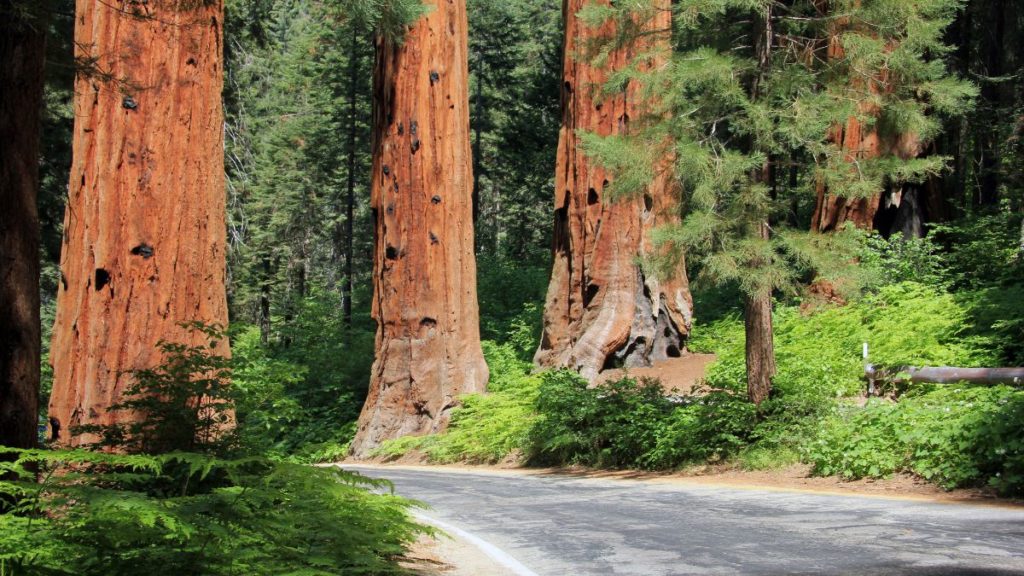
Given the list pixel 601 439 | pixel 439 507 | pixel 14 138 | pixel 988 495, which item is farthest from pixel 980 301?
pixel 14 138

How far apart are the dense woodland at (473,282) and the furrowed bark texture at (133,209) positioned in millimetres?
26

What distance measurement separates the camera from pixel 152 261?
866 centimetres

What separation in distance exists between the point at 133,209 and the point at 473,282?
43.8 ft

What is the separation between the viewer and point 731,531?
793 cm

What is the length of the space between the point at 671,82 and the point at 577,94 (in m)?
8.59

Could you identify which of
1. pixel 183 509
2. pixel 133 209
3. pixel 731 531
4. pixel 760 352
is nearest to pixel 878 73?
pixel 760 352

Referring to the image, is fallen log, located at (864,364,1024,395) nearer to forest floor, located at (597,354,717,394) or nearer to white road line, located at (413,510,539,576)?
forest floor, located at (597,354,717,394)

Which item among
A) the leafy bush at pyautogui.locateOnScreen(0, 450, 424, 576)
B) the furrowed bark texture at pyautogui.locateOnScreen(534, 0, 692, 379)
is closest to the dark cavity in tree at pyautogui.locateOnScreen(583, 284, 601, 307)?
the furrowed bark texture at pyautogui.locateOnScreen(534, 0, 692, 379)

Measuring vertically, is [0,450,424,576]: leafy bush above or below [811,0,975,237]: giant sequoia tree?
below

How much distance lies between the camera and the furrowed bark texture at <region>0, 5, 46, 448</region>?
5.98m

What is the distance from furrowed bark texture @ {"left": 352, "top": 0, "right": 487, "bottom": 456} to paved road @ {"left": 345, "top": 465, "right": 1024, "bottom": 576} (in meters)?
8.87

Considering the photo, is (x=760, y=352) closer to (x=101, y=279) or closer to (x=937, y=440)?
(x=937, y=440)

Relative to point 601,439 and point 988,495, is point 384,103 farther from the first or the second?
point 988,495

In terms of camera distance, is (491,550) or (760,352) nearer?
(491,550)
